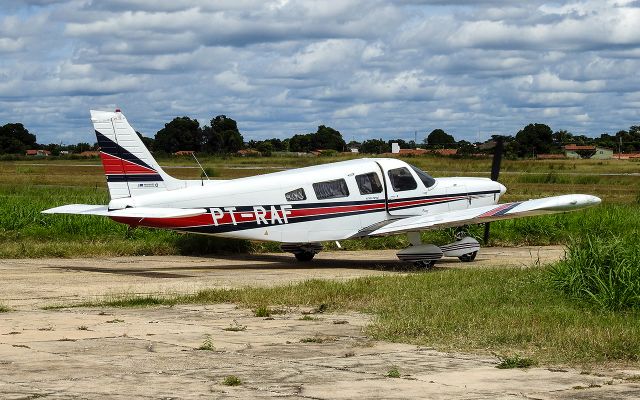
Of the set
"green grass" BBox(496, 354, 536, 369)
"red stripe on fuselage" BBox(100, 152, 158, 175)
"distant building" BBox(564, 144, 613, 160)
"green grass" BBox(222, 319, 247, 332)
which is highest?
"red stripe on fuselage" BBox(100, 152, 158, 175)

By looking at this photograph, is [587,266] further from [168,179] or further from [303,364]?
[168,179]

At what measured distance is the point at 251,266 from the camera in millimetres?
21906

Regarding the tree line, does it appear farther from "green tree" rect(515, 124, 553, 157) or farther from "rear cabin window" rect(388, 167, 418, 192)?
"rear cabin window" rect(388, 167, 418, 192)

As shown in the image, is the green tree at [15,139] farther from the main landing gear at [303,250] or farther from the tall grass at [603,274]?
the tall grass at [603,274]

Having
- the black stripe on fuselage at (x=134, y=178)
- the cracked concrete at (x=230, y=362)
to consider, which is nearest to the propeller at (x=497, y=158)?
the black stripe on fuselage at (x=134, y=178)

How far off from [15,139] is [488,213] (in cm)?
12096

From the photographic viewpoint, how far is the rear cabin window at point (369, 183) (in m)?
21.2

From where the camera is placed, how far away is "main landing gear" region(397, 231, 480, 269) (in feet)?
68.6

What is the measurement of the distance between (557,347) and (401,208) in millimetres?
10654

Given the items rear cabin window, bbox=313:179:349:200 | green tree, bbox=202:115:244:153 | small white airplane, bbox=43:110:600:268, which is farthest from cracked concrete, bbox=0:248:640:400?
green tree, bbox=202:115:244:153

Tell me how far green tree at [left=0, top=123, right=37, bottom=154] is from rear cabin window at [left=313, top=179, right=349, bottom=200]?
370ft

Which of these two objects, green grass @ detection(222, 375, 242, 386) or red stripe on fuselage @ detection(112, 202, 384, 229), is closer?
green grass @ detection(222, 375, 242, 386)

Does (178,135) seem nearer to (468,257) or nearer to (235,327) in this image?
(468,257)

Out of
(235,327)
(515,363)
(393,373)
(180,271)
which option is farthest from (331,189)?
(393,373)
